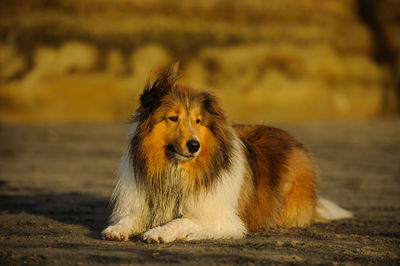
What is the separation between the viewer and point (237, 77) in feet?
82.0

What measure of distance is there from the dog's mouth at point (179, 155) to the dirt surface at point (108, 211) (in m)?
0.79

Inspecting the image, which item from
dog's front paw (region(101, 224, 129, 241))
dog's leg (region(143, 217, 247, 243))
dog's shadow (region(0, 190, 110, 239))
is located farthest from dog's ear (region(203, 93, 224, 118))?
dog's shadow (region(0, 190, 110, 239))

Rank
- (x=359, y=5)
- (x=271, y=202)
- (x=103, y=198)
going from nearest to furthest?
(x=271, y=202) → (x=103, y=198) → (x=359, y=5)

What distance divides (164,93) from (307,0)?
904 inches

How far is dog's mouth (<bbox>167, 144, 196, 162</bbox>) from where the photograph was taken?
4.96 metres

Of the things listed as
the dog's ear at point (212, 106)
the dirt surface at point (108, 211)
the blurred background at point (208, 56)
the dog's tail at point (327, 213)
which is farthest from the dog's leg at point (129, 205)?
the blurred background at point (208, 56)

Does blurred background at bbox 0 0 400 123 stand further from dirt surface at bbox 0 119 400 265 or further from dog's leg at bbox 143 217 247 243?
dog's leg at bbox 143 217 247 243

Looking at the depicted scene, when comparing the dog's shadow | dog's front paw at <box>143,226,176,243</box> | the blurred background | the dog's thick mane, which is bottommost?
the dog's shadow

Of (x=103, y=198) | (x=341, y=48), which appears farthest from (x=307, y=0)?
(x=103, y=198)

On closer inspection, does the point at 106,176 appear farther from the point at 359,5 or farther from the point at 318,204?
the point at 359,5

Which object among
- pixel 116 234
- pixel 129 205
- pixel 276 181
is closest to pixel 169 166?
pixel 129 205

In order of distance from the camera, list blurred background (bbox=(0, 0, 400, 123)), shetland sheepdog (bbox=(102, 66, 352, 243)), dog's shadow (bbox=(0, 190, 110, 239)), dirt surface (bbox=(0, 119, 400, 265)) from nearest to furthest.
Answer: dirt surface (bbox=(0, 119, 400, 265))
shetland sheepdog (bbox=(102, 66, 352, 243))
dog's shadow (bbox=(0, 190, 110, 239))
blurred background (bbox=(0, 0, 400, 123))

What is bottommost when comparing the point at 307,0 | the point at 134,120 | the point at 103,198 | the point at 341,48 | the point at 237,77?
the point at 103,198

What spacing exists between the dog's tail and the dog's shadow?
2.65 meters
